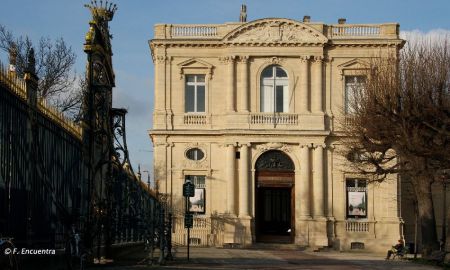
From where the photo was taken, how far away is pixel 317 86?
1996 inches

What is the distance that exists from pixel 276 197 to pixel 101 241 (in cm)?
3116

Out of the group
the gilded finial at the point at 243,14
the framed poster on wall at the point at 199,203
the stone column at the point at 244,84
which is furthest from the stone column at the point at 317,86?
the framed poster on wall at the point at 199,203

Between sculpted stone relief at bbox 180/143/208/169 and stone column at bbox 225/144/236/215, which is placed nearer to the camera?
stone column at bbox 225/144/236/215

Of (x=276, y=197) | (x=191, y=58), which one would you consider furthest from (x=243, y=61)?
(x=276, y=197)

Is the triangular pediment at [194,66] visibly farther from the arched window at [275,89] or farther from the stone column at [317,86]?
the stone column at [317,86]

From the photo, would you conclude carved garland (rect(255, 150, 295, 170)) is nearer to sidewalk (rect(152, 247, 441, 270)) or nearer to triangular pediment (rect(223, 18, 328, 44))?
sidewalk (rect(152, 247, 441, 270))

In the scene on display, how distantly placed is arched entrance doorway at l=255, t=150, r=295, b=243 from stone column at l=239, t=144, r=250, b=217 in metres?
0.86

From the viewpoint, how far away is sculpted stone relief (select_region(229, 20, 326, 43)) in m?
50.2

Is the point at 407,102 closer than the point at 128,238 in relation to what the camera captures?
No

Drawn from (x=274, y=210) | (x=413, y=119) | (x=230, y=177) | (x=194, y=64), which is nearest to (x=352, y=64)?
(x=194, y=64)

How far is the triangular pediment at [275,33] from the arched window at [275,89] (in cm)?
192

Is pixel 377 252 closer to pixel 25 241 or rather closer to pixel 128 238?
pixel 128 238

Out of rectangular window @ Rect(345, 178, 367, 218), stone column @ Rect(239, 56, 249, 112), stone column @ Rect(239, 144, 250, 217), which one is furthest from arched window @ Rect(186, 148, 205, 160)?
rectangular window @ Rect(345, 178, 367, 218)

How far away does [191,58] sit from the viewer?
51.3 meters
